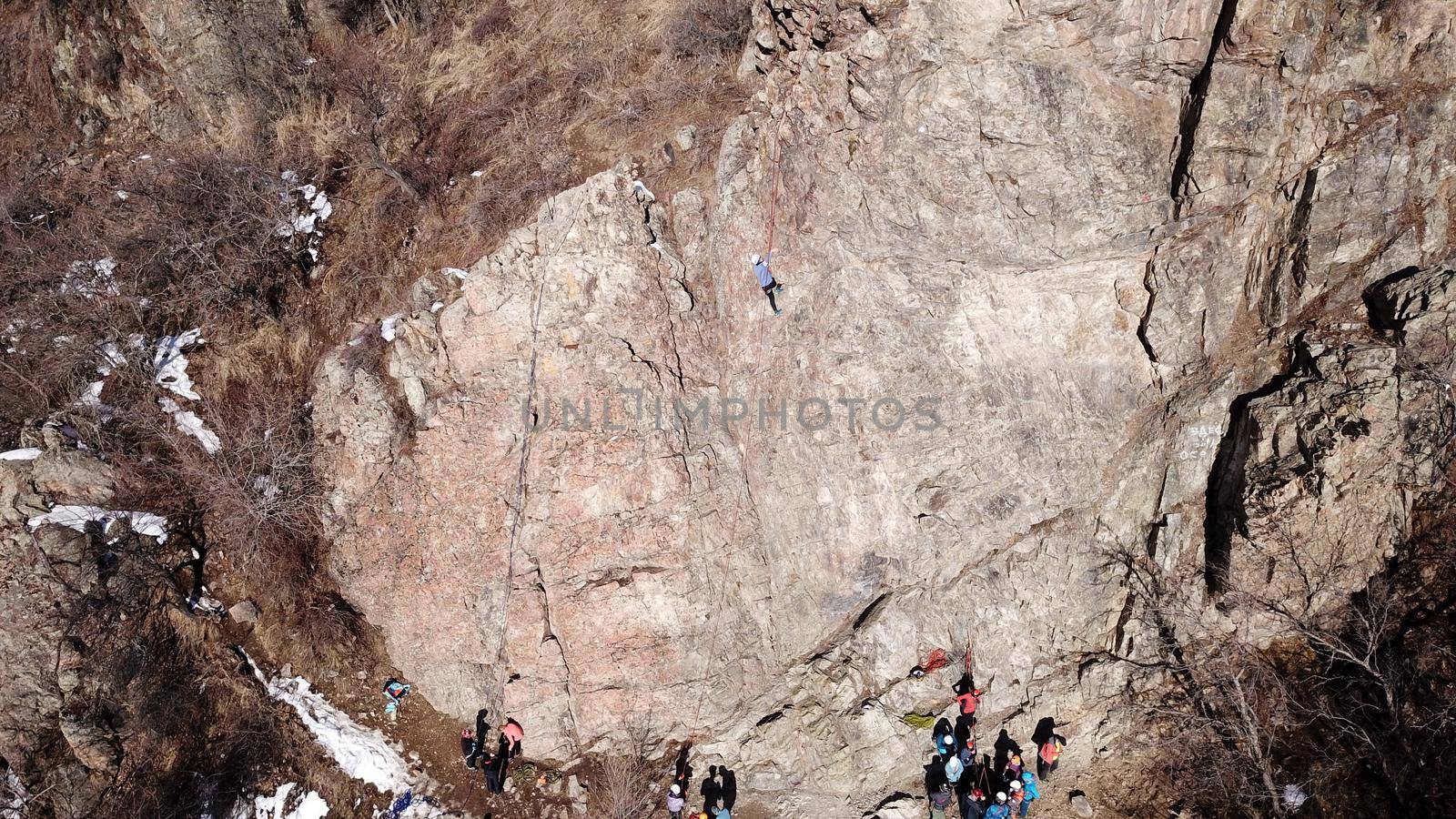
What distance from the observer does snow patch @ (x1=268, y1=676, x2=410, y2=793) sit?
15.1 metres

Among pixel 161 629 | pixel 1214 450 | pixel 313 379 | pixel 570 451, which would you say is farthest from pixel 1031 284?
pixel 161 629

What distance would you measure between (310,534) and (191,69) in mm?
12940

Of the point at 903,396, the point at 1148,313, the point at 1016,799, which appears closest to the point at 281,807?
the point at 1016,799

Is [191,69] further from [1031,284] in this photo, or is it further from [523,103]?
[1031,284]

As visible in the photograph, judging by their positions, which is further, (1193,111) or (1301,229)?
(1301,229)

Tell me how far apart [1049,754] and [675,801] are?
6996 millimetres

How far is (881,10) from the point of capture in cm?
1288

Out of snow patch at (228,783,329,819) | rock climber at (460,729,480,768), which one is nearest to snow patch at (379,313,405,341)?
rock climber at (460,729,480,768)

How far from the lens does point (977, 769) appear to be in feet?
48.6

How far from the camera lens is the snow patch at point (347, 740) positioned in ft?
49.7

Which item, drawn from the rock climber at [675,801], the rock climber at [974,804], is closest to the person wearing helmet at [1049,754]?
the rock climber at [974,804]

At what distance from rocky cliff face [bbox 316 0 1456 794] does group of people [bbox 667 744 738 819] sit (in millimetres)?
486

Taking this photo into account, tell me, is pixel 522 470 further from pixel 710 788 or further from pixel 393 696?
pixel 710 788

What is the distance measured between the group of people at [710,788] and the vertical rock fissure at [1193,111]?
1314 cm
